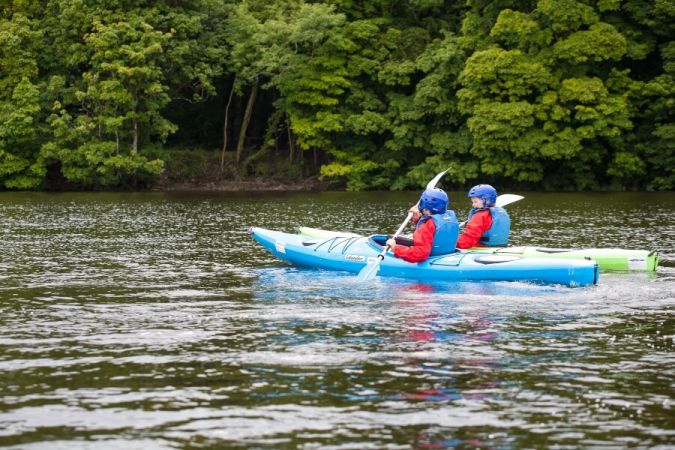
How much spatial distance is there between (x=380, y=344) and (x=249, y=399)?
246 centimetres

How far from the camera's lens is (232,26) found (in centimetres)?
4625

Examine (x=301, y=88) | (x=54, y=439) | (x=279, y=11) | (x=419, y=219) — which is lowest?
(x=54, y=439)

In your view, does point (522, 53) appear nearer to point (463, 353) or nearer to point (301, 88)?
point (301, 88)

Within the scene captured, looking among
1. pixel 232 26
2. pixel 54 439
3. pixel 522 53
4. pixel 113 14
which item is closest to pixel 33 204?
pixel 113 14

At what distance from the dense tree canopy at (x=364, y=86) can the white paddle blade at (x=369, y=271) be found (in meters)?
24.4

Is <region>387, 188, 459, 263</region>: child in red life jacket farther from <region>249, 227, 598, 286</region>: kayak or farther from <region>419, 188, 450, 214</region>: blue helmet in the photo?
<region>249, 227, 598, 286</region>: kayak

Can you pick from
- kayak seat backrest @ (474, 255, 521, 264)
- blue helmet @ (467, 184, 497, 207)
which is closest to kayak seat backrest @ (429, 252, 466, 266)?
kayak seat backrest @ (474, 255, 521, 264)

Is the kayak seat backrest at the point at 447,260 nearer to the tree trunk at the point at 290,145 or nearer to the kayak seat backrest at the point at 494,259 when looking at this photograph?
the kayak seat backrest at the point at 494,259

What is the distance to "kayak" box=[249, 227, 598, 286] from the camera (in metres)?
14.7

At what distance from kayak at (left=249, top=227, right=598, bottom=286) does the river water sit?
9.4 inches

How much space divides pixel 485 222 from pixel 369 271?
7.90ft

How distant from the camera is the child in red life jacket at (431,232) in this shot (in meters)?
15.6

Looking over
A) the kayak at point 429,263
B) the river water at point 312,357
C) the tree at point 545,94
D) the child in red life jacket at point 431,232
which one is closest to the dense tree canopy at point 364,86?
the tree at point 545,94

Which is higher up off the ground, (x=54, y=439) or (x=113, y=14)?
(x=113, y=14)
